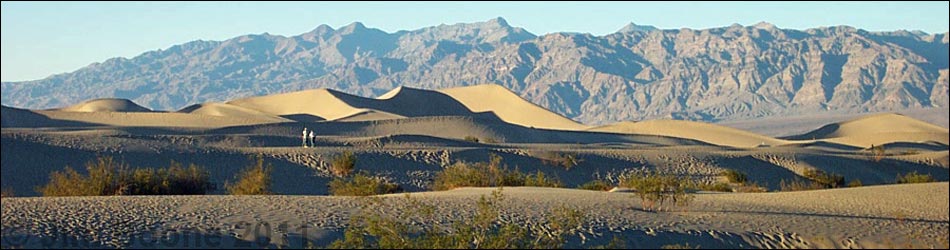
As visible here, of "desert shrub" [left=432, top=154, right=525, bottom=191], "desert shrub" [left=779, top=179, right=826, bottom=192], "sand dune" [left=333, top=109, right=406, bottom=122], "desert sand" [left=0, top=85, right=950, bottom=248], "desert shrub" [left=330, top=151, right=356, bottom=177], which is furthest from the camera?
"sand dune" [left=333, top=109, right=406, bottom=122]

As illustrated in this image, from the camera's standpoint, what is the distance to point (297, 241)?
19750 mm

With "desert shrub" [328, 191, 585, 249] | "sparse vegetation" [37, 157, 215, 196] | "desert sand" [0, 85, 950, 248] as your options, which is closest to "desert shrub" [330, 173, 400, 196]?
"desert sand" [0, 85, 950, 248]

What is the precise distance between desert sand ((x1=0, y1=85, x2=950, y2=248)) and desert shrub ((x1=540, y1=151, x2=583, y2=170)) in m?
0.33

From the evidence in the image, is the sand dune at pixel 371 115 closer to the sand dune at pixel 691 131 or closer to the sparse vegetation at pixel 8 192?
the sand dune at pixel 691 131

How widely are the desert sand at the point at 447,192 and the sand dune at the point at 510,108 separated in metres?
25.2

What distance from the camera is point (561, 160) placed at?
51.5 metres

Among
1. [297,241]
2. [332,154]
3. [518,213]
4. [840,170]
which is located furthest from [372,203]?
[840,170]

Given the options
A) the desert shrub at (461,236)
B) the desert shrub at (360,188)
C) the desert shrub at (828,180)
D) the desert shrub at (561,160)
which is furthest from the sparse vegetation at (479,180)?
the desert shrub at (461,236)

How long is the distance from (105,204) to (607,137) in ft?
246

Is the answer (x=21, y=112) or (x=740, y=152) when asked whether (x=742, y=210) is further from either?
(x=21, y=112)

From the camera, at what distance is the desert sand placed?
21.3m

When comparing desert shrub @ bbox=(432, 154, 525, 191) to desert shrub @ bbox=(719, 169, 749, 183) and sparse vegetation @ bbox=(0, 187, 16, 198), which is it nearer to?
desert shrub @ bbox=(719, 169, 749, 183)

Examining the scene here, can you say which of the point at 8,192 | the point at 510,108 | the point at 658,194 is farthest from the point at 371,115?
the point at 658,194

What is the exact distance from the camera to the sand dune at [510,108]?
127125 mm
